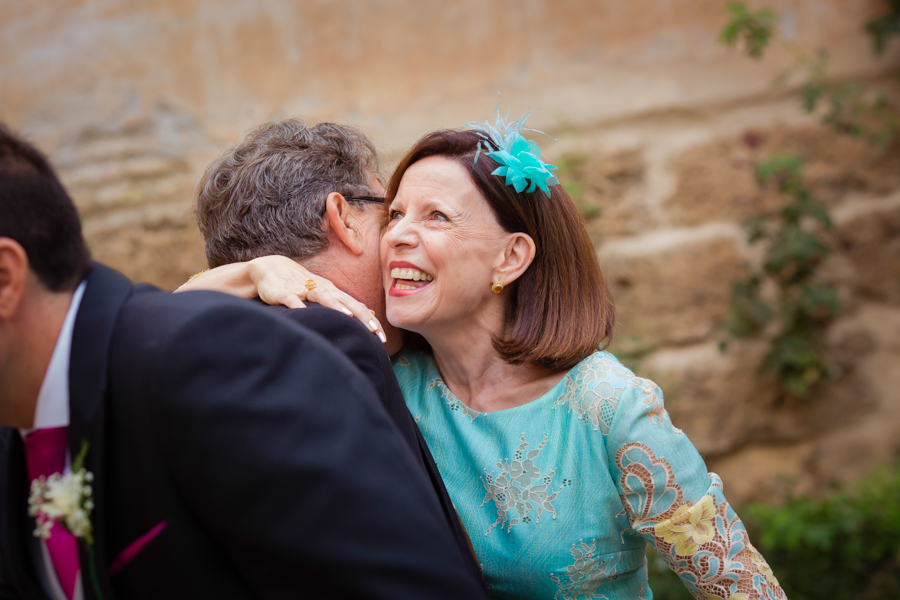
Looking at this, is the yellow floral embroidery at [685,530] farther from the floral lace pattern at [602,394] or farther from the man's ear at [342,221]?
the man's ear at [342,221]

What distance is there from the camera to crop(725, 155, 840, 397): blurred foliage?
3279mm

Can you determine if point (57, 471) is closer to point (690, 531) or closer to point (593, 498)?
point (593, 498)

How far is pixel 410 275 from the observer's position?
1.93 m

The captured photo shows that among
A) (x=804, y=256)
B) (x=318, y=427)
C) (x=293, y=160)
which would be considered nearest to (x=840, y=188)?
(x=804, y=256)

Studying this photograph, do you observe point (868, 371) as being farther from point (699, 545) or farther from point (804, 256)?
point (699, 545)

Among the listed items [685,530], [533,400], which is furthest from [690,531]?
[533,400]

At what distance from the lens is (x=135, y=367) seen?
3.82 ft

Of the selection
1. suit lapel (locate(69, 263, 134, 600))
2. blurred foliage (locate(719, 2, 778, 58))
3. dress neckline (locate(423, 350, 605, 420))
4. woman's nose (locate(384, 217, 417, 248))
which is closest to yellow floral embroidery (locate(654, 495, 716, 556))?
dress neckline (locate(423, 350, 605, 420))

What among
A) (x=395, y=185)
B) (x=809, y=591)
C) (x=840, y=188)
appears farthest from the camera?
(x=840, y=188)

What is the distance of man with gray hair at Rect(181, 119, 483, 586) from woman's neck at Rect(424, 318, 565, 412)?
0.23 m

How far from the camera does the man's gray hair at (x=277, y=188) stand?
1948 millimetres

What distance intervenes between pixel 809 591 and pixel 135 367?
3151mm

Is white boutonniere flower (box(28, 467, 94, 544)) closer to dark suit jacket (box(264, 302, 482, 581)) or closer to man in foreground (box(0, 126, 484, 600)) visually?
man in foreground (box(0, 126, 484, 600))

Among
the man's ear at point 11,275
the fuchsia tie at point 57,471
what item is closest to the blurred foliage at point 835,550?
the fuchsia tie at point 57,471
